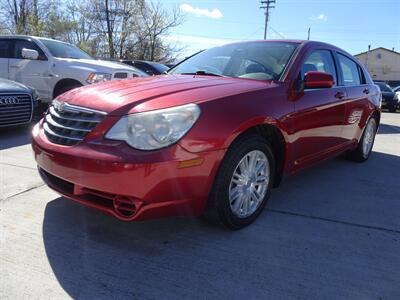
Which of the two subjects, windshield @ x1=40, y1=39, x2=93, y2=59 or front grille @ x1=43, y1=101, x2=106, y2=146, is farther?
windshield @ x1=40, y1=39, x2=93, y2=59

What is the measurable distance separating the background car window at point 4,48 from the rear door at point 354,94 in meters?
6.97

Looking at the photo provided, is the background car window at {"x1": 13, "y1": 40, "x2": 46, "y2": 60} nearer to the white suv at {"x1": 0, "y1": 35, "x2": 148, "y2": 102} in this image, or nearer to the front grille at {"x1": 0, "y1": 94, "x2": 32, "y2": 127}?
the white suv at {"x1": 0, "y1": 35, "x2": 148, "y2": 102}

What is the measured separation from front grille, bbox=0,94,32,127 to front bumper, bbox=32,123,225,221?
370 cm

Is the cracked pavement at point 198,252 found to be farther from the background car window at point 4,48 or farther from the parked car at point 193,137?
the background car window at point 4,48

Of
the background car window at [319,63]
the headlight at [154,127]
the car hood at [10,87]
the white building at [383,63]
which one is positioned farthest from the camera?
the white building at [383,63]

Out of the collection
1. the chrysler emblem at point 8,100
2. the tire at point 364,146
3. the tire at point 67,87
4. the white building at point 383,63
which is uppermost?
the white building at point 383,63

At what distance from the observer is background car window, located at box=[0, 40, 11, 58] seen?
27.5ft

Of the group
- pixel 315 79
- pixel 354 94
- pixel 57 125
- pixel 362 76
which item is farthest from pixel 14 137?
pixel 362 76

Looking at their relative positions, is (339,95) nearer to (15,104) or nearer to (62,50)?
(15,104)

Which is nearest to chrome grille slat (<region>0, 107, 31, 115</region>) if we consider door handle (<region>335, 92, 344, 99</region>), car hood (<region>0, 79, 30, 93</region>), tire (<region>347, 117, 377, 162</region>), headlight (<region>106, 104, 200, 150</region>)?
car hood (<region>0, 79, 30, 93</region>)

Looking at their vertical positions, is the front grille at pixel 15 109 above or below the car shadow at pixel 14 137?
above

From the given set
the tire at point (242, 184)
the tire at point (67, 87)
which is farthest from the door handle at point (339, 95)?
the tire at point (67, 87)

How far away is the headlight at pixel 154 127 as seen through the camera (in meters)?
2.42

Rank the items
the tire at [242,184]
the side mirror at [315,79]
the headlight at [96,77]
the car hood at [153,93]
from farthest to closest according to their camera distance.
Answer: the headlight at [96,77] < the side mirror at [315,79] < the tire at [242,184] < the car hood at [153,93]
